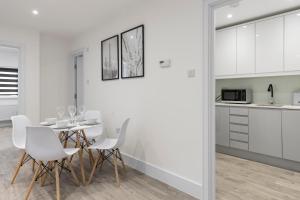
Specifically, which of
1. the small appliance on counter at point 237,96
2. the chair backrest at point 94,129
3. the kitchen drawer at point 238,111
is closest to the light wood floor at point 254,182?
the kitchen drawer at point 238,111

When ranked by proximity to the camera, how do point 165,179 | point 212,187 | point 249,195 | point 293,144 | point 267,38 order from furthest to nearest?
point 267,38
point 293,144
point 165,179
point 249,195
point 212,187

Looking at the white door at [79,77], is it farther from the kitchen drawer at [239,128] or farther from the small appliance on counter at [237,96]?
the kitchen drawer at [239,128]

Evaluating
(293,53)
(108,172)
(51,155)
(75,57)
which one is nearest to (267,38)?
(293,53)

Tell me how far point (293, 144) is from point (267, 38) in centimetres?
183

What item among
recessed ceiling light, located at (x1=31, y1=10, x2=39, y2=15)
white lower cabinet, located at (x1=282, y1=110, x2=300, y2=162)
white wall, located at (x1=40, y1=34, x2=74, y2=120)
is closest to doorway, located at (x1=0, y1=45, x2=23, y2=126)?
white wall, located at (x1=40, y1=34, x2=74, y2=120)

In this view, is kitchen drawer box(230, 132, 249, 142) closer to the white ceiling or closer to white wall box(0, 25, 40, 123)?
the white ceiling

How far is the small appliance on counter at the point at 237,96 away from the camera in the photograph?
12.8ft

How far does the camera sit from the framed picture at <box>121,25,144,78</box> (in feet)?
9.89

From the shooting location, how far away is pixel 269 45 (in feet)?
11.6

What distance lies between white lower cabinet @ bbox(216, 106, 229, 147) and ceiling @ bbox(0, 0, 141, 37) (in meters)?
2.50

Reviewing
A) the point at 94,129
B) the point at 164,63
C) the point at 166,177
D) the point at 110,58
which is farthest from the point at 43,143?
the point at 110,58

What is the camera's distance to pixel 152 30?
2.84 metres

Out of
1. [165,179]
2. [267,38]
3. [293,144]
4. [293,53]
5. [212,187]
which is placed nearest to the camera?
[212,187]

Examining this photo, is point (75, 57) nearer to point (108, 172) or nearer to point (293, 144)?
point (108, 172)
